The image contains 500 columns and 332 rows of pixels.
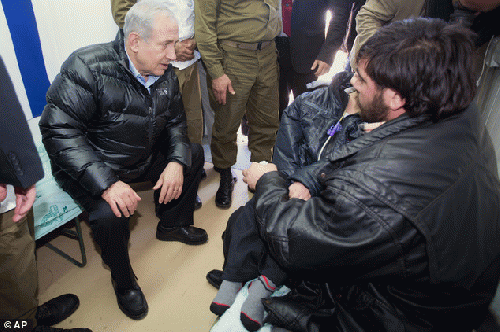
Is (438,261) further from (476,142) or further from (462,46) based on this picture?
(462,46)

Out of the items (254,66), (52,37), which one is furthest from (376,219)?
(52,37)

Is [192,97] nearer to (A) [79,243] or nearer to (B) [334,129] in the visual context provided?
(A) [79,243]

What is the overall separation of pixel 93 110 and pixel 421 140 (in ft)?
4.74

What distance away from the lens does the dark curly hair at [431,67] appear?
3.18ft

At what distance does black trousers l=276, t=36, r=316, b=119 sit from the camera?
9.25 feet

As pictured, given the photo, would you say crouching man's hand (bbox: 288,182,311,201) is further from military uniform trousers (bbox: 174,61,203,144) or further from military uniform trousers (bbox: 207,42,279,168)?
military uniform trousers (bbox: 174,61,203,144)

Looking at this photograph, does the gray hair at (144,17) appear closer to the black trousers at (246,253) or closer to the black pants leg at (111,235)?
the black pants leg at (111,235)

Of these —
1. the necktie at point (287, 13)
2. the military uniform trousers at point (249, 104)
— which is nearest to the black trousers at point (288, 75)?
the necktie at point (287, 13)

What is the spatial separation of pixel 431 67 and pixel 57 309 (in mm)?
1910

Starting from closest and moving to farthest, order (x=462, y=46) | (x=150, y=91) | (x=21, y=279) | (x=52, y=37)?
1. (x=462, y=46)
2. (x=21, y=279)
3. (x=150, y=91)
4. (x=52, y=37)

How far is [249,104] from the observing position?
265cm

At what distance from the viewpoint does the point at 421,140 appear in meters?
0.92

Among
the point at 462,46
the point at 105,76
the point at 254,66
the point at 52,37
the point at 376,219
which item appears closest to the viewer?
the point at 376,219

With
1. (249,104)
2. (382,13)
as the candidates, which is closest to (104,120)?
(249,104)
